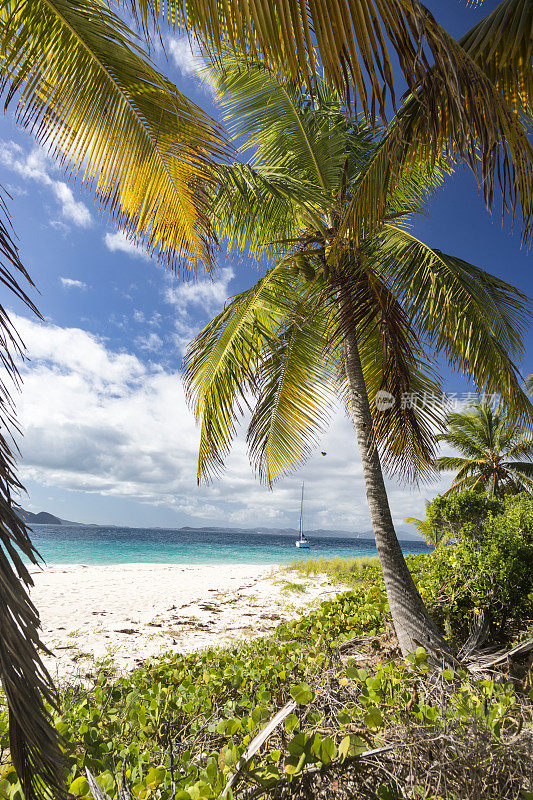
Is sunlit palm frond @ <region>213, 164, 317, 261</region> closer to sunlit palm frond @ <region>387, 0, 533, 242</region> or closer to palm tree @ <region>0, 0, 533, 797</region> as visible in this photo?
palm tree @ <region>0, 0, 533, 797</region>

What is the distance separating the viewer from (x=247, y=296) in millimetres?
5375

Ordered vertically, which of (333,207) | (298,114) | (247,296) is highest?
(298,114)

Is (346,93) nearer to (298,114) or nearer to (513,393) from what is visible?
(513,393)

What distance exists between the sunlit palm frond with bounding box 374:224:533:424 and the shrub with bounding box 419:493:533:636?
5.62 feet

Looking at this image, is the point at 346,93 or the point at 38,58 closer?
the point at 346,93

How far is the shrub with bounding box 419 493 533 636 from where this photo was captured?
4676 mm

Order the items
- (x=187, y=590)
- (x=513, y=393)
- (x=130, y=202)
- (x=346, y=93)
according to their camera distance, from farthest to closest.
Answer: (x=187, y=590) → (x=513, y=393) → (x=130, y=202) → (x=346, y=93)

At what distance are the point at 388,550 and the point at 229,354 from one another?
2.86 metres

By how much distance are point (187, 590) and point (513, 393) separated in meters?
10.4

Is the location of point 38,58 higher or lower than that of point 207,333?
higher

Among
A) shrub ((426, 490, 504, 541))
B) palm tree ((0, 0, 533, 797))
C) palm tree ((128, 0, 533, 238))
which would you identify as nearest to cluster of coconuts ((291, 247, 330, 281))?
palm tree ((0, 0, 533, 797))

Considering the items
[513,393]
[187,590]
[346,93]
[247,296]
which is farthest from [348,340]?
[187,590]

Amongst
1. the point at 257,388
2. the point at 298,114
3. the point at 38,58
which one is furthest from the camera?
the point at 257,388

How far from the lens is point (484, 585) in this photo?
4.68 meters
